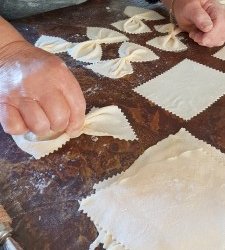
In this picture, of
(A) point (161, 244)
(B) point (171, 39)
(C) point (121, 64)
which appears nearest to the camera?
(A) point (161, 244)

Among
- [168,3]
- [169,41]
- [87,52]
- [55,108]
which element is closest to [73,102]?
[55,108]

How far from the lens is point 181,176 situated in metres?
0.49

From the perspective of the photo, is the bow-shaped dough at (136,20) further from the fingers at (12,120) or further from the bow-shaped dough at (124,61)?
the fingers at (12,120)

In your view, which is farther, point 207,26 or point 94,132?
point 207,26

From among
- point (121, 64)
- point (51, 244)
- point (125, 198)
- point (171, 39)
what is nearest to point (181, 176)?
point (125, 198)

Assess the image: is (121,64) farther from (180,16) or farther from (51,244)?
(51,244)

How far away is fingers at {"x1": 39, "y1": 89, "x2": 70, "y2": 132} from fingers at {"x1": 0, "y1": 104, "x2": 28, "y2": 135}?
4 cm

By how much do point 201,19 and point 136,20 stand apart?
177 millimetres

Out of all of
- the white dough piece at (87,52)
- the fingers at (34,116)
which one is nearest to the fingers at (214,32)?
the white dough piece at (87,52)

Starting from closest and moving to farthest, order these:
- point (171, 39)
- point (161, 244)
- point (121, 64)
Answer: point (161, 244) → point (121, 64) → point (171, 39)

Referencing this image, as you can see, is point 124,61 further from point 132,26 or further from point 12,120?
point 12,120

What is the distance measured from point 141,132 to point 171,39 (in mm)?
350

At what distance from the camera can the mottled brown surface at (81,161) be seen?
1.48 ft

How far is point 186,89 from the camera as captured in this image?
2.23ft
